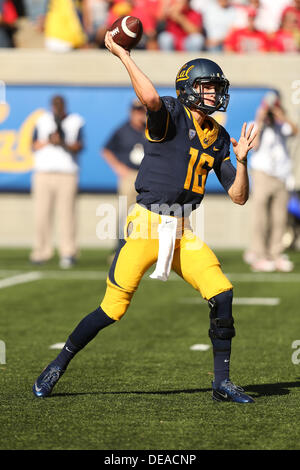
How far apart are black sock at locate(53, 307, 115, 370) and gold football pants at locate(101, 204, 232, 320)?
0.16 ft

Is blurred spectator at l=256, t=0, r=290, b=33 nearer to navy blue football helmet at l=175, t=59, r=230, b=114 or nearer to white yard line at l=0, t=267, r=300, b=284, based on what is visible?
white yard line at l=0, t=267, r=300, b=284

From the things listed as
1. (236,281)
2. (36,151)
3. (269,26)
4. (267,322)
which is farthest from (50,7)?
(267,322)

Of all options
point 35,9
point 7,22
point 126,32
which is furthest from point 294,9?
point 126,32

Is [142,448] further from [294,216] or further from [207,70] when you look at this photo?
[294,216]

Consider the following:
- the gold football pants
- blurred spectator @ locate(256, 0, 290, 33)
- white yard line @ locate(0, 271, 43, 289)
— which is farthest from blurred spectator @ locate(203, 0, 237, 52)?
the gold football pants

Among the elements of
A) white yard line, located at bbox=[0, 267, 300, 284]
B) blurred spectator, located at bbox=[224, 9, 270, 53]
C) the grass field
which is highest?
blurred spectator, located at bbox=[224, 9, 270, 53]

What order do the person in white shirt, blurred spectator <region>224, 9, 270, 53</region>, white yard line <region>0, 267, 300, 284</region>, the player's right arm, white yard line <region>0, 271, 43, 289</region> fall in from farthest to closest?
blurred spectator <region>224, 9, 270, 53</region>
the person in white shirt
white yard line <region>0, 267, 300, 284</region>
white yard line <region>0, 271, 43, 289</region>
the player's right arm

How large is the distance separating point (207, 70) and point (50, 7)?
501 inches

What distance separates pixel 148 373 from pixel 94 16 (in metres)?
12.7

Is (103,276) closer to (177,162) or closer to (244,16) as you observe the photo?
(177,162)

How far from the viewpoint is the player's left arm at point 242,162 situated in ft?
16.9

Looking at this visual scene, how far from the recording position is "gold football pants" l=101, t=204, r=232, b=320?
5.18 metres

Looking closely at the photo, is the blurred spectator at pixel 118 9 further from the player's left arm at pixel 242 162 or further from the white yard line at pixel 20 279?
the player's left arm at pixel 242 162

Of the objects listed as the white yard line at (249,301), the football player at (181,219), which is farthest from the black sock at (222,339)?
the white yard line at (249,301)
